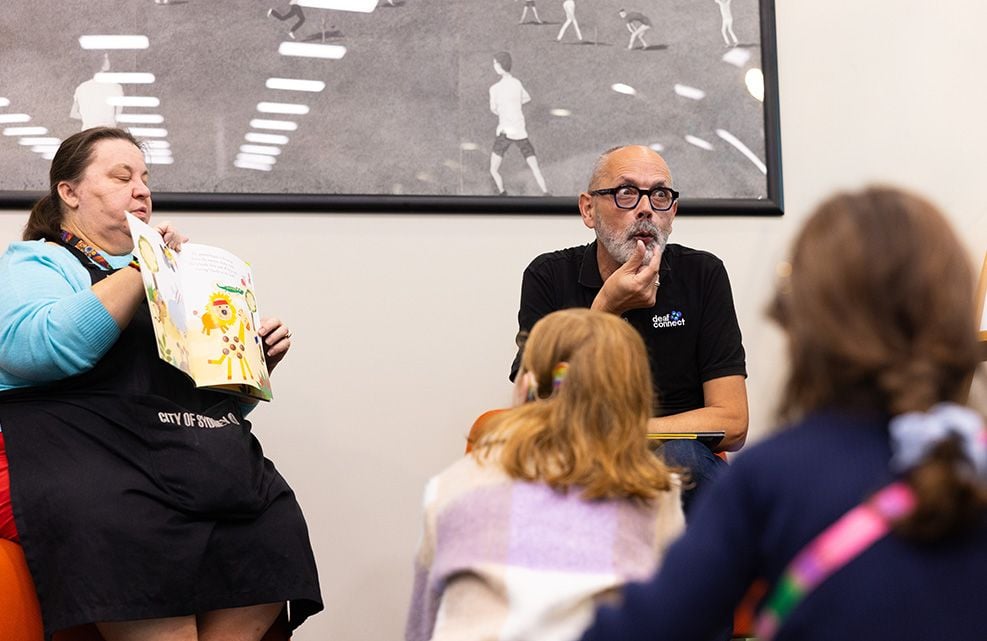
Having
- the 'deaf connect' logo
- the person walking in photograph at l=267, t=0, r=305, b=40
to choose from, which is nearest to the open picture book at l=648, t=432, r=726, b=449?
the 'deaf connect' logo

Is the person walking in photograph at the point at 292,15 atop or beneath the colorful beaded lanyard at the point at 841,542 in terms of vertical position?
atop

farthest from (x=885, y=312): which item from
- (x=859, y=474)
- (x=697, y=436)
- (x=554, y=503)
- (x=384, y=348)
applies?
(x=384, y=348)

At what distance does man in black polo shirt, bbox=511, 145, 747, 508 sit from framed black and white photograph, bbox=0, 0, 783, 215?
0.35 metres

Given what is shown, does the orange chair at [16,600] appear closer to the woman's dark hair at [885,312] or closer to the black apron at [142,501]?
the black apron at [142,501]

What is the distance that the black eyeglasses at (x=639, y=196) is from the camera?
270 centimetres

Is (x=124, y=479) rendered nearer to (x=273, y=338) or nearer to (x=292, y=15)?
(x=273, y=338)

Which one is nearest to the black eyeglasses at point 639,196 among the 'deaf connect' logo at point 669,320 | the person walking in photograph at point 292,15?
the 'deaf connect' logo at point 669,320

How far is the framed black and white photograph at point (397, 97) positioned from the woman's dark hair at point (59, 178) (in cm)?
50

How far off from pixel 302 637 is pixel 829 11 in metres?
2.24

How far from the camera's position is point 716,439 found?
7.83 feet

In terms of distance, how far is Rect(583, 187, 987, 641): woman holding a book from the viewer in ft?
3.34

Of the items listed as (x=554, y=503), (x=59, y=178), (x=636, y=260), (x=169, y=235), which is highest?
(x=59, y=178)

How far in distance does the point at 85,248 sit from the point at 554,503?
1.35m

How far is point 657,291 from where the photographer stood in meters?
2.68
